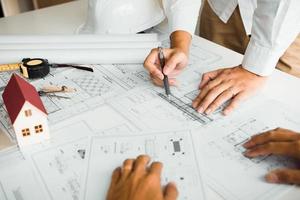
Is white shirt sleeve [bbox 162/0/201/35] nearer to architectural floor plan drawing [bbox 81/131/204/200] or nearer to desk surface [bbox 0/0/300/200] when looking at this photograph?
desk surface [bbox 0/0/300/200]

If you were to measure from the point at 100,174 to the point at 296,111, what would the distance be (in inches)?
18.4

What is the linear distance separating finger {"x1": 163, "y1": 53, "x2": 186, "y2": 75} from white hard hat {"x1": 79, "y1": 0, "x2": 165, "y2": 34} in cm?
30

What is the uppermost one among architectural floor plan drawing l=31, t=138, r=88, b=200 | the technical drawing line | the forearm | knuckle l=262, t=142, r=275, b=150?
the forearm

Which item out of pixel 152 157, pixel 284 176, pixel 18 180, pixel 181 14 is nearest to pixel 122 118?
pixel 152 157

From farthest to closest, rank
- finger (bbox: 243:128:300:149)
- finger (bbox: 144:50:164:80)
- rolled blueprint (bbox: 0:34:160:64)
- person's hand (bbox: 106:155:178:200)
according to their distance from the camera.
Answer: rolled blueprint (bbox: 0:34:160:64)
finger (bbox: 144:50:164:80)
finger (bbox: 243:128:300:149)
person's hand (bbox: 106:155:178:200)

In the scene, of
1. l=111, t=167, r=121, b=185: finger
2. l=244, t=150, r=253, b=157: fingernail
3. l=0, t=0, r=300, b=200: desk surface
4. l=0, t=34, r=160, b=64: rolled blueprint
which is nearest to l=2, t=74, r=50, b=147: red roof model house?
l=111, t=167, r=121, b=185: finger

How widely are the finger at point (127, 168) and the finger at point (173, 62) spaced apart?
33 centimetres

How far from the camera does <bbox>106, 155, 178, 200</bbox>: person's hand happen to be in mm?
561

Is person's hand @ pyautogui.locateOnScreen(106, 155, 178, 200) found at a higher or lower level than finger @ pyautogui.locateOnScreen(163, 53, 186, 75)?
lower

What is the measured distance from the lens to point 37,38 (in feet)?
3.54

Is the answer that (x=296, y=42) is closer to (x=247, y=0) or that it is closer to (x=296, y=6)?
(x=247, y=0)

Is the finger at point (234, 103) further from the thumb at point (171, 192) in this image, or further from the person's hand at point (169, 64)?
the thumb at point (171, 192)

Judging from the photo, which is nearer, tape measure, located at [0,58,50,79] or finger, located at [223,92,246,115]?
finger, located at [223,92,246,115]

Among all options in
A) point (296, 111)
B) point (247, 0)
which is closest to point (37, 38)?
point (247, 0)
